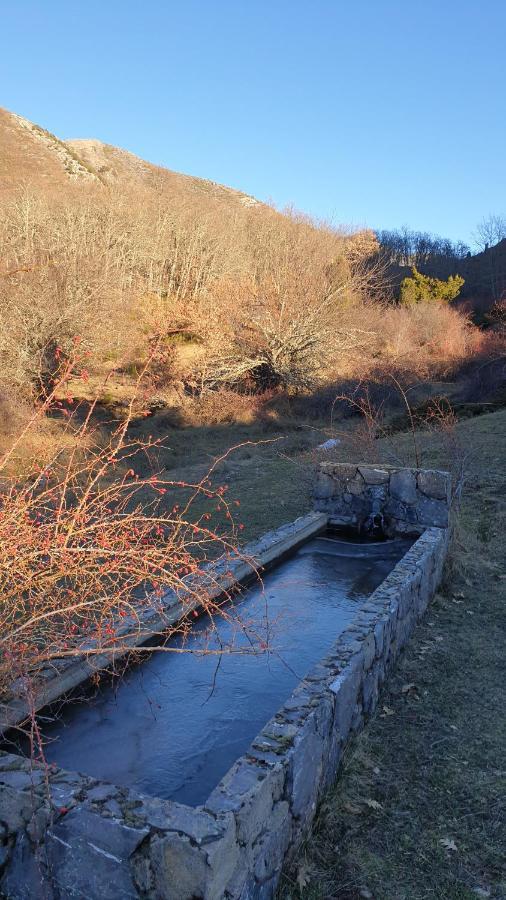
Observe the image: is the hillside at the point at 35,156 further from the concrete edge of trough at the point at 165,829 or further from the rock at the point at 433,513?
the concrete edge of trough at the point at 165,829

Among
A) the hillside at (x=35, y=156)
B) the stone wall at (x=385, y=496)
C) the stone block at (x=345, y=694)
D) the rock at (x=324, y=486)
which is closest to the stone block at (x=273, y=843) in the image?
the stone block at (x=345, y=694)

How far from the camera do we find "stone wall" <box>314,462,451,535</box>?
664cm

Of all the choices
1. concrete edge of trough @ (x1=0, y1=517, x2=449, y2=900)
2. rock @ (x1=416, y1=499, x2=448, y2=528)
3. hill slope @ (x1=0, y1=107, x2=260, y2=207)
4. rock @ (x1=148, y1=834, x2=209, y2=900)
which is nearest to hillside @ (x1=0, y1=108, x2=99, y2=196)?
hill slope @ (x1=0, y1=107, x2=260, y2=207)

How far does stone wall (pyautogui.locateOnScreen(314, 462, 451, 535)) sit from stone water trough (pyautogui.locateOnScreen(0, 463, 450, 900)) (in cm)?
70

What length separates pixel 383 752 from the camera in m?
3.53

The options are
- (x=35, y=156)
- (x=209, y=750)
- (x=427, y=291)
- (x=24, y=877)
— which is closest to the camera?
(x=24, y=877)

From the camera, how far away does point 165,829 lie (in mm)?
2080

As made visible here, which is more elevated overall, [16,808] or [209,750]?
[16,808]

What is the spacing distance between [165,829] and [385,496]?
5.25 meters

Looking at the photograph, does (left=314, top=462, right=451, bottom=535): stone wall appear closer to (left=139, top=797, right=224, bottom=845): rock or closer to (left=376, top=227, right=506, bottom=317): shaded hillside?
(left=139, top=797, right=224, bottom=845): rock

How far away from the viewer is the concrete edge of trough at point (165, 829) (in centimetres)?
204

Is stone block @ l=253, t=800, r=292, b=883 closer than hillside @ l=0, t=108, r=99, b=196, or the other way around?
stone block @ l=253, t=800, r=292, b=883

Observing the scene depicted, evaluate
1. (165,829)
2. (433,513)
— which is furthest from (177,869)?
(433,513)

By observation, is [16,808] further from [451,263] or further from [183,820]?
[451,263]
